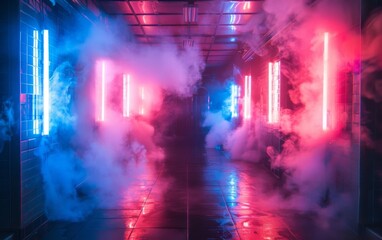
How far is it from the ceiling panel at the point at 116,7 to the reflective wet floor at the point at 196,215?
16.2 feet

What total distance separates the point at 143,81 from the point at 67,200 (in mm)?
10026

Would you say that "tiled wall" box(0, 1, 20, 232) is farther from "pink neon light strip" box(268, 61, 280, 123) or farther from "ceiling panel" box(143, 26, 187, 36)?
"ceiling panel" box(143, 26, 187, 36)

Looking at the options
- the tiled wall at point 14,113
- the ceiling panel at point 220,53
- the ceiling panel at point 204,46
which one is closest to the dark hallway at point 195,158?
the tiled wall at point 14,113

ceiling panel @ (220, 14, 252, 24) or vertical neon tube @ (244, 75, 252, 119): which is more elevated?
ceiling panel @ (220, 14, 252, 24)

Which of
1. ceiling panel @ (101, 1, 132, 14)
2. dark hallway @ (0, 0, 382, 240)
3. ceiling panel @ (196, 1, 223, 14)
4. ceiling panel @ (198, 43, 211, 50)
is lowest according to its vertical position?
dark hallway @ (0, 0, 382, 240)

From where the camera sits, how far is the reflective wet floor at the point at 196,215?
5301mm

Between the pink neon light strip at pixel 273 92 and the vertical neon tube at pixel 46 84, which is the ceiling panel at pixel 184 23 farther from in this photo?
the vertical neon tube at pixel 46 84

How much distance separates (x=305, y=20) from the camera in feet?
24.9

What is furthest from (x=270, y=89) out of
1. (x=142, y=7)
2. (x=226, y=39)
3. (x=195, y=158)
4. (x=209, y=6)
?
(x=195, y=158)

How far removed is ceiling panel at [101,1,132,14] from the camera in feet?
31.0

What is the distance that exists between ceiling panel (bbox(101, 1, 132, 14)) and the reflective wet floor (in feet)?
16.2

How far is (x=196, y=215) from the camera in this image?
6230 millimetres

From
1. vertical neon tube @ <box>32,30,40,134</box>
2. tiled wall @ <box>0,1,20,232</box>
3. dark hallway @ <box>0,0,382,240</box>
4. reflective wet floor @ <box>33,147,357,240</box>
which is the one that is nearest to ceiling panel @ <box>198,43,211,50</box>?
dark hallway @ <box>0,0,382,240</box>

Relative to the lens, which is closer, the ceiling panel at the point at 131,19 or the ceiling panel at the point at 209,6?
the ceiling panel at the point at 209,6
